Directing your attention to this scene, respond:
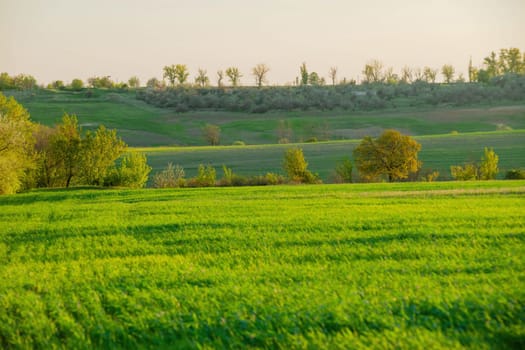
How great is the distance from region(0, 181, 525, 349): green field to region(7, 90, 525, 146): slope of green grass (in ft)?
227

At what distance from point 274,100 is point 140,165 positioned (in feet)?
256

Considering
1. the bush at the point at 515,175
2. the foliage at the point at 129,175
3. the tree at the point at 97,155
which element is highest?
the tree at the point at 97,155

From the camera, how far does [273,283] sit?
7.24 meters

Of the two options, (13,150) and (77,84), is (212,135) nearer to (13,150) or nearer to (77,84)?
(13,150)

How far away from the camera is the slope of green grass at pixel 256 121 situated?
8544 cm

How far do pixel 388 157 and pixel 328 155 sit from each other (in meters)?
17.9

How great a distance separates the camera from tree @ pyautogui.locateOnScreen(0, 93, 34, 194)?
87.8 ft

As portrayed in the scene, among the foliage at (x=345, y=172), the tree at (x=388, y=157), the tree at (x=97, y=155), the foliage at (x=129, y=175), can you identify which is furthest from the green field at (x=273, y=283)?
the foliage at (x=345, y=172)

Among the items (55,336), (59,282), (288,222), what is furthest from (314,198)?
(55,336)

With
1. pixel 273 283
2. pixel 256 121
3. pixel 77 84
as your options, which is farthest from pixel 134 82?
pixel 273 283

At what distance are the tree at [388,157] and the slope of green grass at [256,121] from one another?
43.5 m

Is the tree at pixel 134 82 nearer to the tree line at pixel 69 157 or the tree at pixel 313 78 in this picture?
the tree at pixel 313 78

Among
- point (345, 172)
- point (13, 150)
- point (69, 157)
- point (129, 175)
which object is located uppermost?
point (13, 150)

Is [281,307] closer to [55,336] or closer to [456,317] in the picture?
[456,317]
